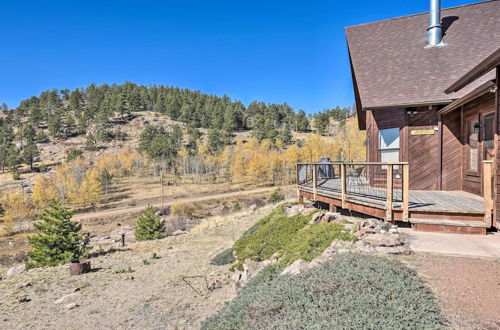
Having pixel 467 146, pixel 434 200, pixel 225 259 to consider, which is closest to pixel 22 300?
pixel 225 259

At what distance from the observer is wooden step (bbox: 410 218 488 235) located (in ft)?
18.1

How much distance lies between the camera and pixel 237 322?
12.1 feet

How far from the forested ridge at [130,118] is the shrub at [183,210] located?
24.9 metres

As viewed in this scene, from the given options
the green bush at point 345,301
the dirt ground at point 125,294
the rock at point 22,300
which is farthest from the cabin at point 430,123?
the rock at point 22,300

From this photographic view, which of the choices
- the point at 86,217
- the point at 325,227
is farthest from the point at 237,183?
the point at 325,227

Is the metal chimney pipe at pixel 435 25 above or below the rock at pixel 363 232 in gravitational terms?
above

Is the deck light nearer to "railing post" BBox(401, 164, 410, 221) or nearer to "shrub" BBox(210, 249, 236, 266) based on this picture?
"railing post" BBox(401, 164, 410, 221)

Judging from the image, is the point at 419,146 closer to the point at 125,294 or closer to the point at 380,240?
the point at 380,240

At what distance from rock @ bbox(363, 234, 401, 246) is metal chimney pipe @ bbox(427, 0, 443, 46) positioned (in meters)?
8.69

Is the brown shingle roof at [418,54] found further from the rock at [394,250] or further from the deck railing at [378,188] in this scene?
the rock at [394,250]

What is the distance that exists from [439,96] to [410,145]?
1.60 meters

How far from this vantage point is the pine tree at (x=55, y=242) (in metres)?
14.2

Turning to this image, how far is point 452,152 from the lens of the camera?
335 inches

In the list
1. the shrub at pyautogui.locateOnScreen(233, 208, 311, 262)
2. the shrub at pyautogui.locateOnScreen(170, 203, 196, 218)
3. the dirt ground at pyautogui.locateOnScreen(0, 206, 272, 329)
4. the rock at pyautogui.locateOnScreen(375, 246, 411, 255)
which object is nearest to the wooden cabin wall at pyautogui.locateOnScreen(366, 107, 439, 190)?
the shrub at pyautogui.locateOnScreen(233, 208, 311, 262)
